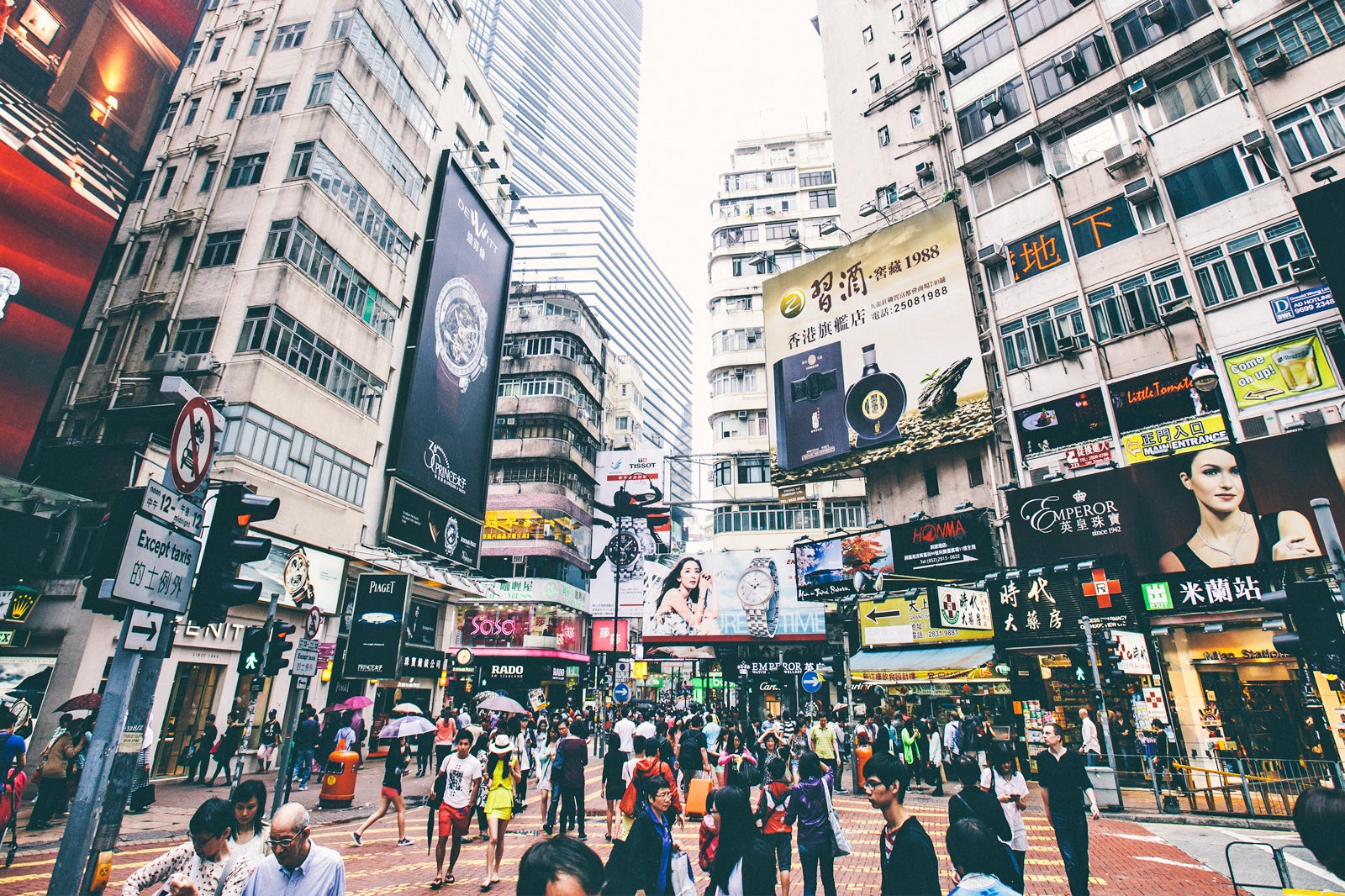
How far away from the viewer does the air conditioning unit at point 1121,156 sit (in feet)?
70.1

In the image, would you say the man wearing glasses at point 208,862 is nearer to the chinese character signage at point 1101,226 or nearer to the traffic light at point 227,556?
the traffic light at point 227,556

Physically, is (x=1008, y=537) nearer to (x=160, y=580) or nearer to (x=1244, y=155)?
(x=1244, y=155)

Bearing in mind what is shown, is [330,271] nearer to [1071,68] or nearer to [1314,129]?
[1071,68]

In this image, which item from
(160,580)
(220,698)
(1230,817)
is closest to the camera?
(160,580)

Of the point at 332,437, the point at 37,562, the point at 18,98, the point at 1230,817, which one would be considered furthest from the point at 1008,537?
the point at 18,98

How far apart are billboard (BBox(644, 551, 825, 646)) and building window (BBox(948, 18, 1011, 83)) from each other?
23147mm

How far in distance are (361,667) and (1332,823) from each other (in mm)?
22706

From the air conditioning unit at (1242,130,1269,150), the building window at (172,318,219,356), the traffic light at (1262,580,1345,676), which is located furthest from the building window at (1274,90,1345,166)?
the building window at (172,318,219,356)

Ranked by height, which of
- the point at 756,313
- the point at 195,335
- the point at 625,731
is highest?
the point at 756,313

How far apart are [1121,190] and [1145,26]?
6050 millimetres

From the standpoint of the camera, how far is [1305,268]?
17.2 m

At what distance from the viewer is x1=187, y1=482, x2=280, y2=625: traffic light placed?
5.58 meters

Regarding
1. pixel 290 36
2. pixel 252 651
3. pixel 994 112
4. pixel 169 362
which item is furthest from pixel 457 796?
pixel 994 112

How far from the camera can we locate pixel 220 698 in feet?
58.9
